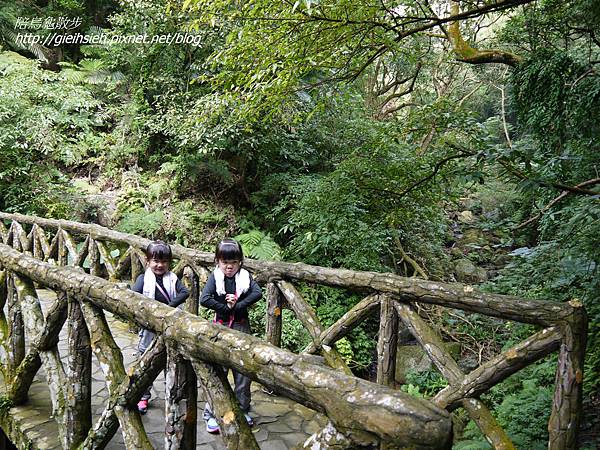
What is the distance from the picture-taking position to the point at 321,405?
47.6 inches

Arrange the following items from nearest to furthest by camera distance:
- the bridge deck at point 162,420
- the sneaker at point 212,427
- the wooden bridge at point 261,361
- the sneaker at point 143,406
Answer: the wooden bridge at point 261,361, the bridge deck at point 162,420, the sneaker at point 212,427, the sneaker at point 143,406

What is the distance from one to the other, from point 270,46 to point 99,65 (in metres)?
9.98

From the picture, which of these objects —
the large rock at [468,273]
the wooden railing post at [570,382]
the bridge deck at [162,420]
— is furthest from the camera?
the large rock at [468,273]

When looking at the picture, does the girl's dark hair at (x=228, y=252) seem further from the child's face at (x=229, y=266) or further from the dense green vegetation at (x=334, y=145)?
the dense green vegetation at (x=334, y=145)

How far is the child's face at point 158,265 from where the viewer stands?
339 cm

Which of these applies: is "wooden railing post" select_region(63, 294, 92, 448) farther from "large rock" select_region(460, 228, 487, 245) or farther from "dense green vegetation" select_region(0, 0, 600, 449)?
"large rock" select_region(460, 228, 487, 245)

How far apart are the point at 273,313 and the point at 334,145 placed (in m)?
7.57

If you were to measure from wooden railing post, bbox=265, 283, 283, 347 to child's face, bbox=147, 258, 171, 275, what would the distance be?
34.0 inches

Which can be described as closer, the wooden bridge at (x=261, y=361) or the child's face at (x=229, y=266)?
the wooden bridge at (x=261, y=361)

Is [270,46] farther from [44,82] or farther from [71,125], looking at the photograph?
[44,82]

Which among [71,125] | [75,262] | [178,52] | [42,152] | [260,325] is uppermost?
[178,52]

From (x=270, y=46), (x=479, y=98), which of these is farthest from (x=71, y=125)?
(x=479, y=98)

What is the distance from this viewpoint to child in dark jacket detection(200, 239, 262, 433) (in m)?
3.04

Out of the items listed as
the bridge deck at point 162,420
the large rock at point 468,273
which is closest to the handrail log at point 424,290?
the bridge deck at point 162,420
